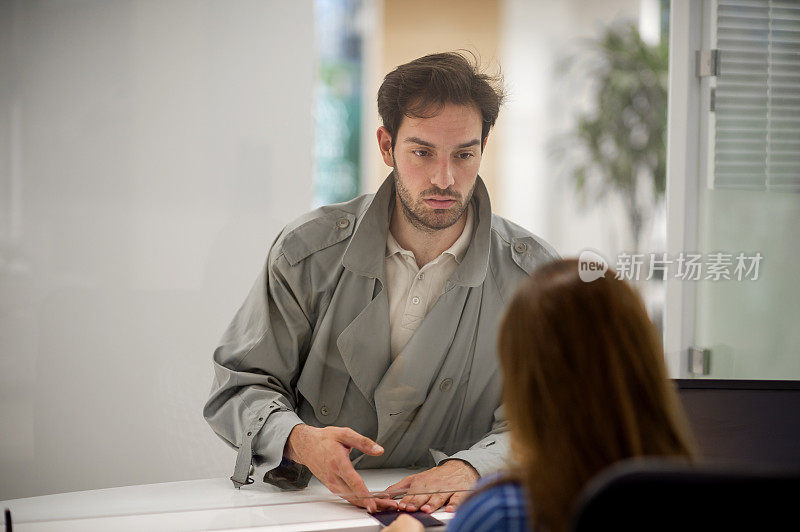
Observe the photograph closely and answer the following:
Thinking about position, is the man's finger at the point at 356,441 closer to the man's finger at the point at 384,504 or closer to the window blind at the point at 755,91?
the man's finger at the point at 384,504

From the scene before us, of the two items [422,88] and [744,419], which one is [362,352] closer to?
[422,88]

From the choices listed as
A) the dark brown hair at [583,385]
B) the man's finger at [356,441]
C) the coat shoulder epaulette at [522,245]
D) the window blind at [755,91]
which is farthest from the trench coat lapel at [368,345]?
the window blind at [755,91]

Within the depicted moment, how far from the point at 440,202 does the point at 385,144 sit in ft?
0.62

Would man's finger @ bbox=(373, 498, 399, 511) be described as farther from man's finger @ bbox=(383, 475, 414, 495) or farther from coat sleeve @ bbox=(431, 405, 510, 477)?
coat sleeve @ bbox=(431, 405, 510, 477)

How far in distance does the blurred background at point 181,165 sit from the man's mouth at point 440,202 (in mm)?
112

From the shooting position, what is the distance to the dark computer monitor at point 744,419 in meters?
1.83

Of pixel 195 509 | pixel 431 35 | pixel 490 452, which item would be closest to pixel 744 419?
pixel 490 452

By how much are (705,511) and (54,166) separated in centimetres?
142

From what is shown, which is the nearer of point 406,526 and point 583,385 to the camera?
point 583,385

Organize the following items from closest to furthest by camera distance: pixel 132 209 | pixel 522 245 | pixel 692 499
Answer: pixel 692 499
pixel 132 209
pixel 522 245

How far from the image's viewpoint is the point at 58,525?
172 cm

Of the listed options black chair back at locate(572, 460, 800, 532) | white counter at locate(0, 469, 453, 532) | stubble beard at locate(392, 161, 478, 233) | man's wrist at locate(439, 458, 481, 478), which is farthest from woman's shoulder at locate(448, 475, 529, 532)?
stubble beard at locate(392, 161, 478, 233)

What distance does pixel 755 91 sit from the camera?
2271 mm

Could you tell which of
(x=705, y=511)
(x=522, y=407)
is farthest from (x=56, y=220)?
(x=705, y=511)
